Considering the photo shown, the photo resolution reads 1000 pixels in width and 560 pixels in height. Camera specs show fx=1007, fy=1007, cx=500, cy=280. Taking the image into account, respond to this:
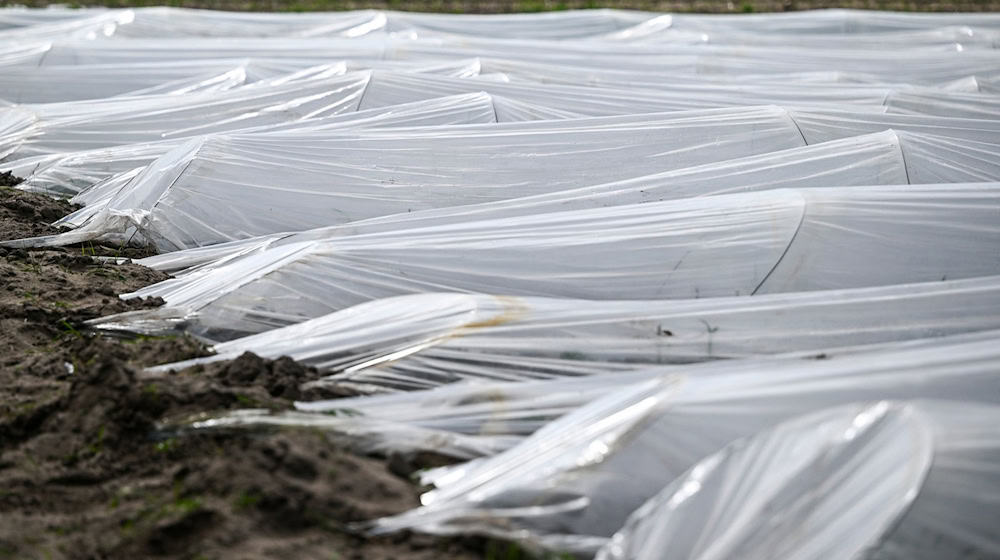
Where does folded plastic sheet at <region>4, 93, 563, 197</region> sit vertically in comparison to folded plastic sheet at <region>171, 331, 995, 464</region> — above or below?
above

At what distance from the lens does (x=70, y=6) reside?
43.5ft

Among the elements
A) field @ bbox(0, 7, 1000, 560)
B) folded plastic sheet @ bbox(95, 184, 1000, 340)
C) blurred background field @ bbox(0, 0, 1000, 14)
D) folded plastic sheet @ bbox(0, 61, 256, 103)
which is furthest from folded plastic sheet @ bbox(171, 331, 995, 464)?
blurred background field @ bbox(0, 0, 1000, 14)

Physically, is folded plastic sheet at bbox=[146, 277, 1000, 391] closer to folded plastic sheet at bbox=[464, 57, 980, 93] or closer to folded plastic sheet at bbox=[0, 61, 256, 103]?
folded plastic sheet at bbox=[464, 57, 980, 93]

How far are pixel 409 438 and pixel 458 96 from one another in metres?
4.23

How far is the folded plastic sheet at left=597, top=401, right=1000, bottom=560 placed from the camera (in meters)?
2.72

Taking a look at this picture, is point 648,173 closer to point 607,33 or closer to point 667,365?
point 667,365

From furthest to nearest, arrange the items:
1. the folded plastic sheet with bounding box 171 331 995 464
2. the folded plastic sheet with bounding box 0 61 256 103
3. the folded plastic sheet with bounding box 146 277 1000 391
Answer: the folded plastic sheet with bounding box 0 61 256 103, the folded plastic sheet with bounding box 146 277 1000 391, the folded plastic sheet with bounding box 171 331 995 464

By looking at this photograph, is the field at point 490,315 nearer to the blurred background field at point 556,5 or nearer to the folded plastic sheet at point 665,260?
the folded plastic sheet at point 665,260

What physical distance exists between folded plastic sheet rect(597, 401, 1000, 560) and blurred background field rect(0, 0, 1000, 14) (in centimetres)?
1197

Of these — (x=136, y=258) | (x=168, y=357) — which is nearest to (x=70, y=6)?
(x=136, y=258)

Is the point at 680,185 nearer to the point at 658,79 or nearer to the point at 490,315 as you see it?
the point at 490,315

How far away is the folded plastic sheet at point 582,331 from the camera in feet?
12.7

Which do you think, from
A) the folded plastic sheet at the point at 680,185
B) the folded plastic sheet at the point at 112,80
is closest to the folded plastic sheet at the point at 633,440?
the folded plastic sheet at the point at 680,185

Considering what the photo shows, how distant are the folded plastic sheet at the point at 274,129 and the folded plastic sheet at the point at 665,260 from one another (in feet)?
6.49
